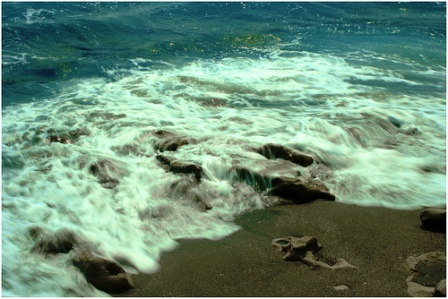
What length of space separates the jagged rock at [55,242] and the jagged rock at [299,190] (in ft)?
5.79

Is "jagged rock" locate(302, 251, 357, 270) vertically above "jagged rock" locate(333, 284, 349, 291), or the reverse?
"jagged rock" locate(302, 251, 357, 270)

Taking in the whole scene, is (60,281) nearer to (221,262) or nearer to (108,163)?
(221,262)

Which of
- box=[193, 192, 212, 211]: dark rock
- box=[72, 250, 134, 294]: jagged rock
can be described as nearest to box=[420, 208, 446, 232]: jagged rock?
box=[193, 192, 212, 211]: dark rock

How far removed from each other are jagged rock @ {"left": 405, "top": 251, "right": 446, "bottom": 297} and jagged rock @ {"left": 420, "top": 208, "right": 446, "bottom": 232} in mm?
370

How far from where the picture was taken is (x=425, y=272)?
278 centimetres

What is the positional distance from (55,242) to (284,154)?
7.87 feet

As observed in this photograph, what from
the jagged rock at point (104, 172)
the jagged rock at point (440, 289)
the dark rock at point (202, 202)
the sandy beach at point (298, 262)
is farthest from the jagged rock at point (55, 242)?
the jagged rock at point (440, 289)

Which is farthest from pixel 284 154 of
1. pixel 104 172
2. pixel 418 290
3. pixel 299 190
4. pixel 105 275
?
pixel 105 275

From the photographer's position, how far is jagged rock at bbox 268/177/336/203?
12.2 ft

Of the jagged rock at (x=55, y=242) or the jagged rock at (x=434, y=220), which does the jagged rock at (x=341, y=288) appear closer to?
the jagged rock at (x=434, y=220)

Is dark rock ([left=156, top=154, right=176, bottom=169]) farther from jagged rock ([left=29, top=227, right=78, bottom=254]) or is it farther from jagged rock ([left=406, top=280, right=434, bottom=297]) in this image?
jagged rock ([left=406, top=280, right=434, bottom=297])

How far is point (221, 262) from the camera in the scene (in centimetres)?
294

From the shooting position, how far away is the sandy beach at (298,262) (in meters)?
2.66

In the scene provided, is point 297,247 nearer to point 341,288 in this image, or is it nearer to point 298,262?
point 298,262
